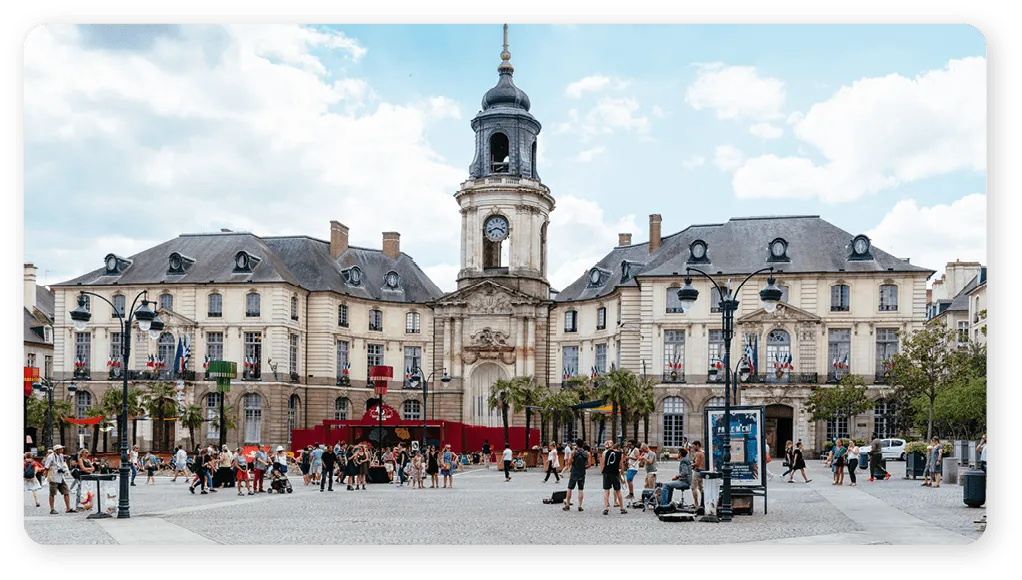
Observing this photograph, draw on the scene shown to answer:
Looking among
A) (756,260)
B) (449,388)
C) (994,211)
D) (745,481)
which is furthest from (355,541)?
(449,388)

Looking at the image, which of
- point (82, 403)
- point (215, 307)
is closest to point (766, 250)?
point (215, 307)

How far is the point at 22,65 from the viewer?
36.0 feet

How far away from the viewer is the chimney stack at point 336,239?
2869 inches

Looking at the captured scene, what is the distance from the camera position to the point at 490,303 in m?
70.6

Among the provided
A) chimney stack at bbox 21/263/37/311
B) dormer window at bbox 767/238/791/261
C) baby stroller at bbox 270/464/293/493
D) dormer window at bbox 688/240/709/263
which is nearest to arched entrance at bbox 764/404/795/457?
dormer window at bbox 767/238/791/261

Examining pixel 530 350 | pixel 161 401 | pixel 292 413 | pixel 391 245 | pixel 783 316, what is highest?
pixel 391 245

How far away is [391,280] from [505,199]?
30.9 ft

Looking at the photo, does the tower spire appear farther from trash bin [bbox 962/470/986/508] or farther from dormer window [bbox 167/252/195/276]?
trash bin [bbox 962/470/986/508]

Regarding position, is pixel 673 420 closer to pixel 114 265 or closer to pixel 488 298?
pixel 488 298

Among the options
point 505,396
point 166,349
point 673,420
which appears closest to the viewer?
point 505,396

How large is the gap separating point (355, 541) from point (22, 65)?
431 inches

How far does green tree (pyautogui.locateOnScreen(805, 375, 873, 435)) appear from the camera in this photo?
56.7m

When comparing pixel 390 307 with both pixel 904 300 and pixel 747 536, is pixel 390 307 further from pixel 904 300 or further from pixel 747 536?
pixel 747 536

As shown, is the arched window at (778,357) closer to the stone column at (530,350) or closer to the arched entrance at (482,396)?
the stone column at (530,350)
